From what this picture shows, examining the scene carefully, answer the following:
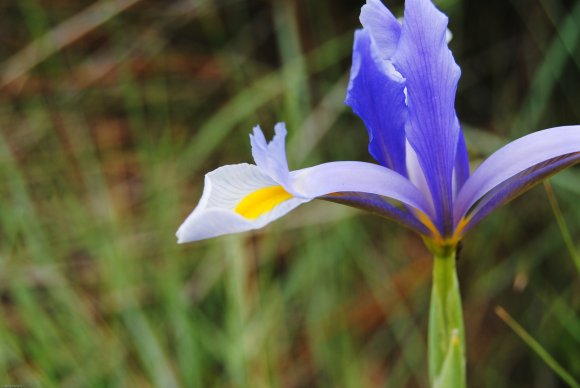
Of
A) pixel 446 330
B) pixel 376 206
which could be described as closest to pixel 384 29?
pixel 376 206

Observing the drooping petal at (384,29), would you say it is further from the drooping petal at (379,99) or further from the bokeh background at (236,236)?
the bokeh background at (236,236)

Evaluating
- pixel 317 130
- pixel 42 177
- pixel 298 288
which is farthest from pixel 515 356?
pixel 42 177

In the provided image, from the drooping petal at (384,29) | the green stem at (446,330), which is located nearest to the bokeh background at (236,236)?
the green stem at (446,330)

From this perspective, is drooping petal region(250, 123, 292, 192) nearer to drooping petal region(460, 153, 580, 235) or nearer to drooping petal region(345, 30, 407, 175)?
drooping petal region(345, 30, 407, 175)

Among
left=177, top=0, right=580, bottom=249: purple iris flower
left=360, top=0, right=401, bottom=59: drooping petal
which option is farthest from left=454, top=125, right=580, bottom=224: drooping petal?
left=360, top=0, right=401, bottom=59: drooping petal

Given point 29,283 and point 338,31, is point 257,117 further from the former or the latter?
point 29,283

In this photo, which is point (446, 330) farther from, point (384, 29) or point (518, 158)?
point (384, 29)
